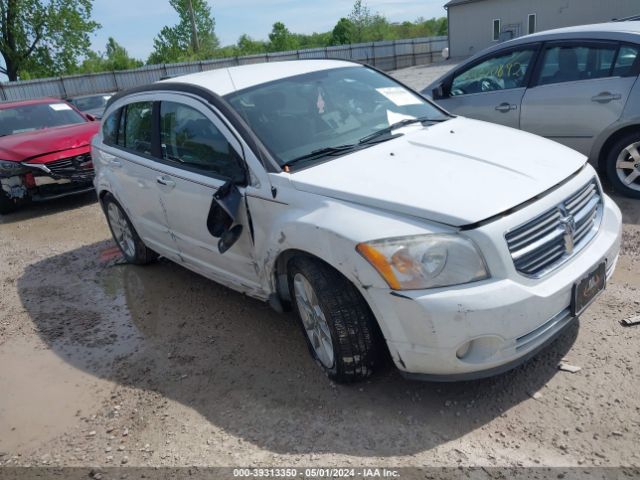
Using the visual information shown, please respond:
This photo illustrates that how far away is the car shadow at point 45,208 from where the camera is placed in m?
8.03

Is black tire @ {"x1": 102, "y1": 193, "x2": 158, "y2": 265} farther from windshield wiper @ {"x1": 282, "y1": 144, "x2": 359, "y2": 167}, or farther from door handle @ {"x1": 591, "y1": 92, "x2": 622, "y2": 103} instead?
door handle @ {"x1": 591, "y1": 92, "x2": 622, "y2": 103}

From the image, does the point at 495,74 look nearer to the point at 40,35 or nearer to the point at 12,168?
the point at 12,168

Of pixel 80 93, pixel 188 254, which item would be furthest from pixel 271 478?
pixel 80 93

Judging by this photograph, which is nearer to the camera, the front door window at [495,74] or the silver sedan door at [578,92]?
the silver sedan door at [578,92]

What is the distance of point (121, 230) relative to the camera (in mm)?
5336

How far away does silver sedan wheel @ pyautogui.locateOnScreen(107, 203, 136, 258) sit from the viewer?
5.16 m

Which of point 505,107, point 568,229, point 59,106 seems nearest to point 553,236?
point 568,229

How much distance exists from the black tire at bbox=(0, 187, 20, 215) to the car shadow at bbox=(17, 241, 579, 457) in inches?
136

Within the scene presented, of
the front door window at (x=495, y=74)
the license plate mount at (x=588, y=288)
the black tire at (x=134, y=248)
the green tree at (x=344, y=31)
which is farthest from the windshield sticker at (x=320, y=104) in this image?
the green tree at (x=344, y=31)

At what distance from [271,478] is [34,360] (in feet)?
7.68

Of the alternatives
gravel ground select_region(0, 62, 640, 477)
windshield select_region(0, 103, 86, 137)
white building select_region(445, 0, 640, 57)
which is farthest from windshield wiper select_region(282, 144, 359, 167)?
white building select_region(445, 0, 640, 57)

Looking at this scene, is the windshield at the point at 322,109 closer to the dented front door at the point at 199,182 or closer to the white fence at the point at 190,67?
the dented front door at the point at 199,182

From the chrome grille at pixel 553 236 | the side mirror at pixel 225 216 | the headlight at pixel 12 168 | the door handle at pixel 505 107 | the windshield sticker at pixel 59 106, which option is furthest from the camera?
the windshield sticker at pixel 59 106

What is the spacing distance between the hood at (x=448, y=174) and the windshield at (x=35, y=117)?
7.58 meters
